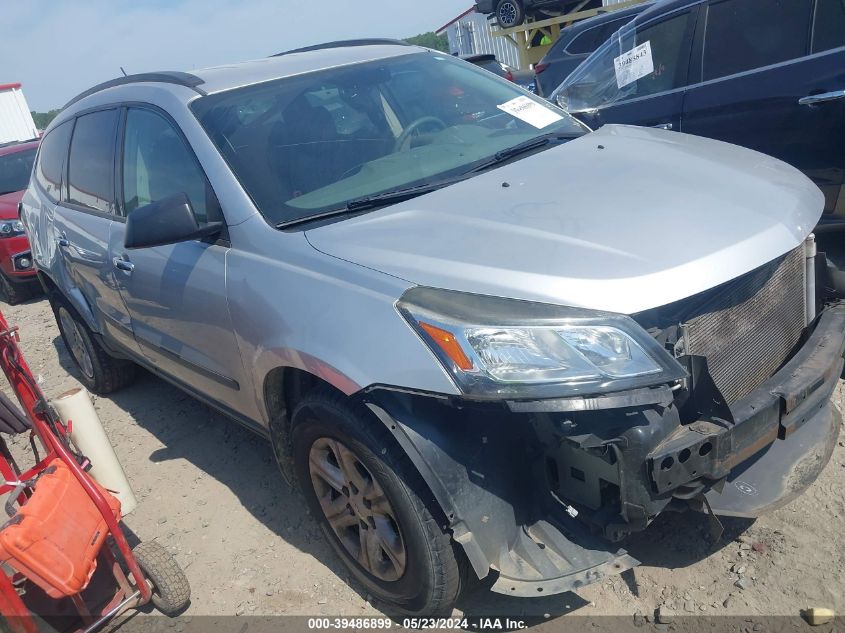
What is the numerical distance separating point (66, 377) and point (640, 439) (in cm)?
487

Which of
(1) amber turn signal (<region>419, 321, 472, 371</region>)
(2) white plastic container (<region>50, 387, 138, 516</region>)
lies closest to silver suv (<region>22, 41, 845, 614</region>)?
(1) amber turn signal (<region>419, 321, 472, 371</region>)

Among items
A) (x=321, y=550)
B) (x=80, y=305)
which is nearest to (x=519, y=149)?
(x=321, y=550)

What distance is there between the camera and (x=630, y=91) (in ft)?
16.8

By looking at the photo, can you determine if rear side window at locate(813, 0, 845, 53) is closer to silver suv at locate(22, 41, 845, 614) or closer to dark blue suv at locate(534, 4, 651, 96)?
silver suv at locate(22, 41, 845, 614)

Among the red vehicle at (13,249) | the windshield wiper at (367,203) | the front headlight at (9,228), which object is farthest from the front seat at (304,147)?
the front headlight at (9,228)

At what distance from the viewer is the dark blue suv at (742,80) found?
411 cm

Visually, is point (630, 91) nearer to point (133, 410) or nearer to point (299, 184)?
point (299, 184)

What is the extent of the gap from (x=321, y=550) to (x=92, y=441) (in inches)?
38.9

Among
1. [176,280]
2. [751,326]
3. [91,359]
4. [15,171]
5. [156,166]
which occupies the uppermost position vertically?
[156,166]

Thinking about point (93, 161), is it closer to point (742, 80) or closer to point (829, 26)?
point (742, 80)

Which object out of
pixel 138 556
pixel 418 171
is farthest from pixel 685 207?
pixel 138 556

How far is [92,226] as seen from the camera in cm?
376

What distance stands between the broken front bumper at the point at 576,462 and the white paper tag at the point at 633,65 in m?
3.28

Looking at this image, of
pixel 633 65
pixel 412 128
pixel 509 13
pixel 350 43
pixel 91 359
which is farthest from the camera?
pixel 509 13
